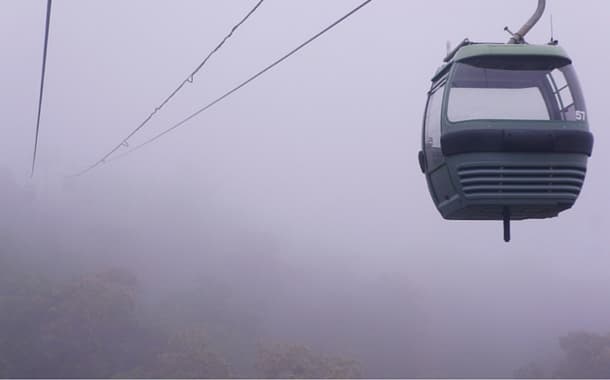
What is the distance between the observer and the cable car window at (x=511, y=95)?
2.41m

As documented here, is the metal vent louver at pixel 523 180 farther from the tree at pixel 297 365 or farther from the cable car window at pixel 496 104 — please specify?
the tree at pixel 297 365

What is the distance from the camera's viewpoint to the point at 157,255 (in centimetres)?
5747

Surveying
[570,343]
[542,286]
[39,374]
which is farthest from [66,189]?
[570,343]

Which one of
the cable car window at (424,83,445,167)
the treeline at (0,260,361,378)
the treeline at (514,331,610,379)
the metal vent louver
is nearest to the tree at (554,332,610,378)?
the treeline at (514,331,610,379)

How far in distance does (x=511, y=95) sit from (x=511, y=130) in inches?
6.5

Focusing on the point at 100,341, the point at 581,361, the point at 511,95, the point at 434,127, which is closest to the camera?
the point at 511,95

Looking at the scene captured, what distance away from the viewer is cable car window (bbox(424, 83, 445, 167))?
2576mm

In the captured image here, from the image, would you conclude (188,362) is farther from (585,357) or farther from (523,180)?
(523,180)

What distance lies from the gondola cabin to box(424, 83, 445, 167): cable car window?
0.04 ft

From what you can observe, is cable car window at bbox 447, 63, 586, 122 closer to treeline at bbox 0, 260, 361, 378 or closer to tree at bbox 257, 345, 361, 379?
tree at bbox 257, 345, 361, 379

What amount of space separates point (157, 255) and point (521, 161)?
186 ft

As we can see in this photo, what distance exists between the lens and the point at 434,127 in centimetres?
262

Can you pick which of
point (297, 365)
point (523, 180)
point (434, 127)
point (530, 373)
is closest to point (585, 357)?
point (530, 373)

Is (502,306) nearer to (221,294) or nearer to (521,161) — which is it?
(221,294)
